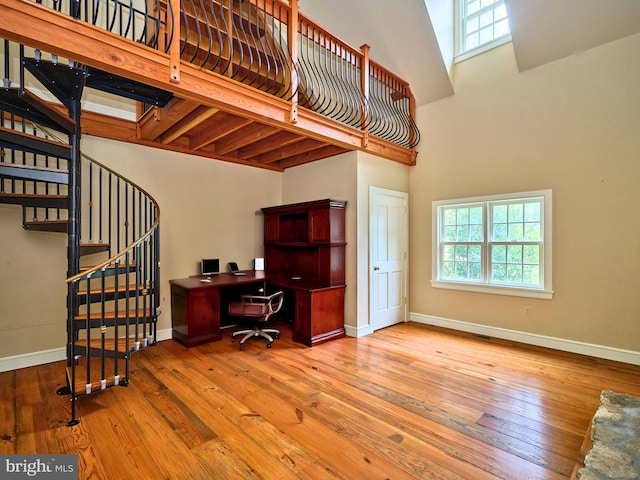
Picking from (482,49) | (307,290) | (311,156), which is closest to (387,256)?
(307,290)

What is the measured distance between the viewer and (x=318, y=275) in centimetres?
462

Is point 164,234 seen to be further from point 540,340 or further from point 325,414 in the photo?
point 540,340

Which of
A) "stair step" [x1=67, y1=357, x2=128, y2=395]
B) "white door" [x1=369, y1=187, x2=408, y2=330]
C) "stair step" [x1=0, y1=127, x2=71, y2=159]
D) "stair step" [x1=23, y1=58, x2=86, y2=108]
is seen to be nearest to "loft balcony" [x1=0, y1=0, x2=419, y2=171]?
"stair step" [x1=23, y1=58, x2=86, y2=108]

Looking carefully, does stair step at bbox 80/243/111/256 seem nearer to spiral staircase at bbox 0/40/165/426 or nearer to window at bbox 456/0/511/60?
spiral staircase at bbox 0/40/165/426

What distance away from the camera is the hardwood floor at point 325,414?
6.39 feet

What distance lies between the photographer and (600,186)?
143 inches

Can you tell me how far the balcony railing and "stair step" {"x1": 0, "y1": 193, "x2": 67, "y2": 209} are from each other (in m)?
1.66

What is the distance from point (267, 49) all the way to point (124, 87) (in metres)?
2.01

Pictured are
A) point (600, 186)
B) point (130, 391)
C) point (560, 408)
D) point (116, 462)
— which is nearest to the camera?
point (116, 462)

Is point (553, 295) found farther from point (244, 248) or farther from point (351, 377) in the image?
point (244, 248)

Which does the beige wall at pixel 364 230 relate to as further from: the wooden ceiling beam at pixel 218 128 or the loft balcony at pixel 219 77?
the wooden ceiling beam at pixel 218 128

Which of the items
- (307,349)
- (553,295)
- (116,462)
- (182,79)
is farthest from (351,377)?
(182,79)

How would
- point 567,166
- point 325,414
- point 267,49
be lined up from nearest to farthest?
point 325,414 < point 567,166 < point 267,49

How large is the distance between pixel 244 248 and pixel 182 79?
3115 mm
